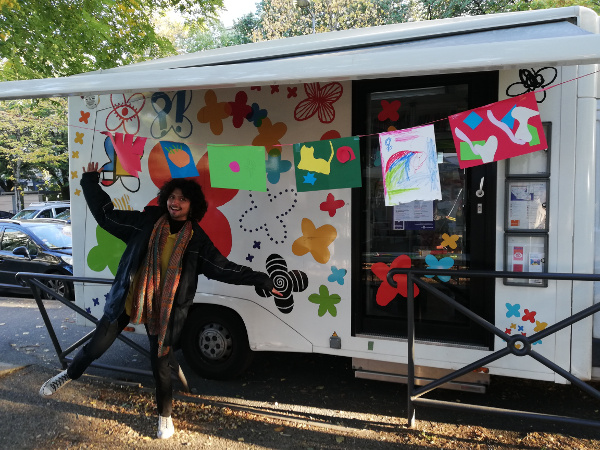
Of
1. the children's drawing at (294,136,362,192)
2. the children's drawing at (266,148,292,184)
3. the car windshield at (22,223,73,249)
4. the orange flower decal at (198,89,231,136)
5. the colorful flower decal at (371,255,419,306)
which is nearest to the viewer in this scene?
the children's drawing at (294,136,362,192)

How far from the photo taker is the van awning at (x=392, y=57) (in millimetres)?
2473

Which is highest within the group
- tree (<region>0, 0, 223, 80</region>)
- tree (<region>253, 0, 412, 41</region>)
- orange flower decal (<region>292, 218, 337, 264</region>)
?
tree (<region>253, 0, 412, 41</region>)

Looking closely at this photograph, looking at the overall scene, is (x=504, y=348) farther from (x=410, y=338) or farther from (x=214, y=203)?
(x=214, y=203)

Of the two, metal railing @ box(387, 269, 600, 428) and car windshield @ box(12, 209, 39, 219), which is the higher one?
car windshield @ box(12, 209, 39, 219)

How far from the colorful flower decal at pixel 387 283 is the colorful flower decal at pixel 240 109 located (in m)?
1.64

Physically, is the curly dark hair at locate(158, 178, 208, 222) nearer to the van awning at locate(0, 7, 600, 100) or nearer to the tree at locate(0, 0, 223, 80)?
the van awning at locate(0, 7, 600, 100)

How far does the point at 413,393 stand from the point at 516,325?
857 millimetres

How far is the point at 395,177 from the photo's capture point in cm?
304

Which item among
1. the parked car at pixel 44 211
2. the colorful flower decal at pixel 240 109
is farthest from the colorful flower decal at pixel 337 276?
the parked car at pixel 44 211

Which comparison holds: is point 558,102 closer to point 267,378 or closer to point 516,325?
point 516,325

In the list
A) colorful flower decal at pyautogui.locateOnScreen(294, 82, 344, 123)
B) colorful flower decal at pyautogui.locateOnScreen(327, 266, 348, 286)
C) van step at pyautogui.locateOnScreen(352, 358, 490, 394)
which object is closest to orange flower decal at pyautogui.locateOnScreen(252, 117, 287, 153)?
colorful flower decal at pyautogui.locateOnScreen(294, 82, 344, 123)

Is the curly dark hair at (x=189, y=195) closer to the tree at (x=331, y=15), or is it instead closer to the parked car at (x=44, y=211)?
the parked car at (x=44, y=211)

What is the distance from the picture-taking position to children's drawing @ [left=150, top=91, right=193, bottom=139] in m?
4.12

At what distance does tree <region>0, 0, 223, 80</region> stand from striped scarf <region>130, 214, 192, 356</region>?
364 cm
